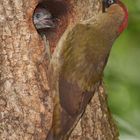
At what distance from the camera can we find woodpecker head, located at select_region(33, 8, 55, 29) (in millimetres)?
5543

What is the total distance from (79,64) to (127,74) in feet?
5.17

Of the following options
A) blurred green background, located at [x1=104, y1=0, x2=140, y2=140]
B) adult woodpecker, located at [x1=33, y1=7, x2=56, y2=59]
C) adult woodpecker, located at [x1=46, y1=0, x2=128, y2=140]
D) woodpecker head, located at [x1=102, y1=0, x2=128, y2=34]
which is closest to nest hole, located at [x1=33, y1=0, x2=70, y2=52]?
adult woodpecker, located at [x1=33, y1=7, x2=56, y2=59]

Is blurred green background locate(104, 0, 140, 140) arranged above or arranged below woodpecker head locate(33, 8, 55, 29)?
below

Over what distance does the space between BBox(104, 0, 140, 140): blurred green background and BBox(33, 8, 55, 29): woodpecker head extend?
1044 mm

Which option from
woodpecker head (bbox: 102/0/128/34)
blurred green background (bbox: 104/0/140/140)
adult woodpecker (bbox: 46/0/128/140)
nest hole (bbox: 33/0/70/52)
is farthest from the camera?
blurred green background (bbox: 104/0/140/140)

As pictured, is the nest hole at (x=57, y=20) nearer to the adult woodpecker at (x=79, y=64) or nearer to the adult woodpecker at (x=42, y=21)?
the adult woodpecker at (x=42, y=21)

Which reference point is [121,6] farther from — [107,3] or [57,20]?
[57,20]

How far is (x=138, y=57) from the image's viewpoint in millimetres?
6738

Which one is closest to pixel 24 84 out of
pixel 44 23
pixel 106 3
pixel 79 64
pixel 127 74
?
pixel 79 64

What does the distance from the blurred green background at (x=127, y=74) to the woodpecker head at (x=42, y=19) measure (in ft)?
3.42

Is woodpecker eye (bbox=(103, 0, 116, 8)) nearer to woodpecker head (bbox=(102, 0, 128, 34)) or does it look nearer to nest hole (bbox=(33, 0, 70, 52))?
woodpecker head (bbox=(102, 0, 128, 34))

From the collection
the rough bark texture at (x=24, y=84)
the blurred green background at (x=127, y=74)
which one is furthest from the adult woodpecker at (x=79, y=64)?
the blurred green background at (x=127, y=74)

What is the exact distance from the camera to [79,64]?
512cm

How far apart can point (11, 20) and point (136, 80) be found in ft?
5.81
